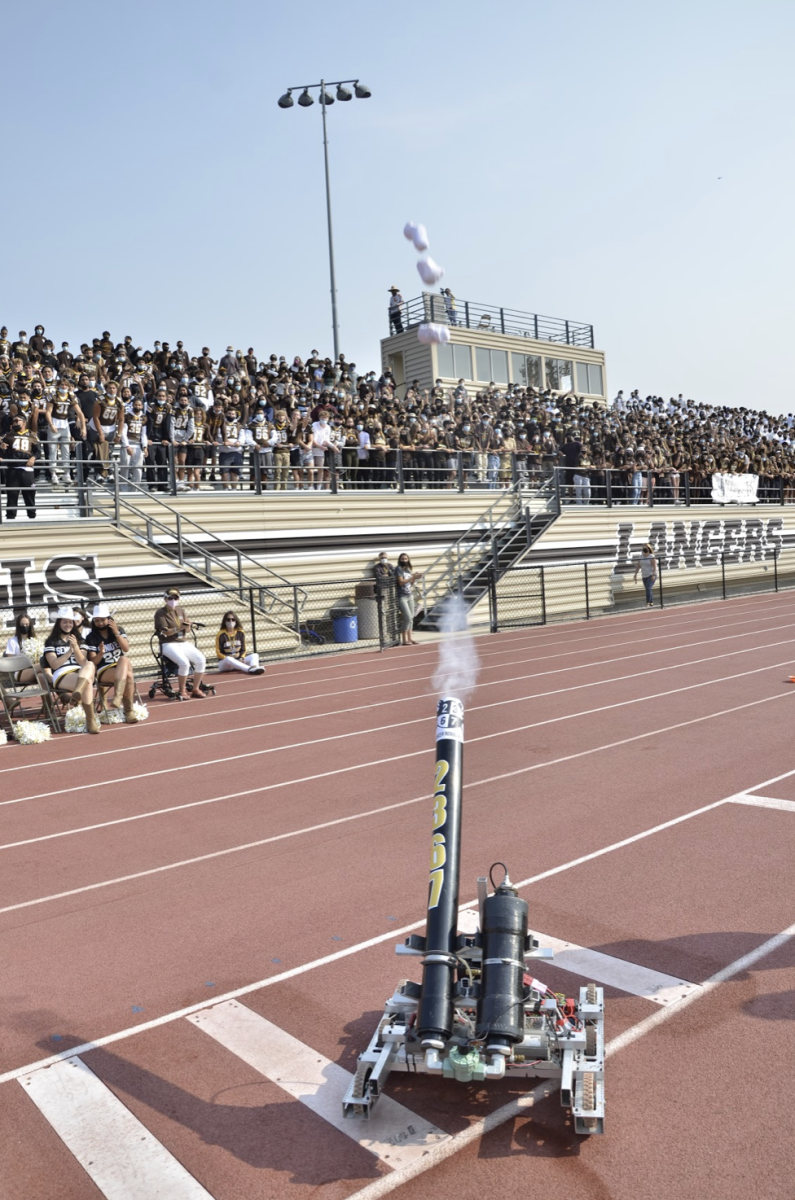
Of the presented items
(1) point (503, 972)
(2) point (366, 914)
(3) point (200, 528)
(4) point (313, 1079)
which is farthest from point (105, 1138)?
(3) point (200, 528)

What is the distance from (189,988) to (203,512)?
15.7 metres

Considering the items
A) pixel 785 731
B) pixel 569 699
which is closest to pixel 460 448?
pixel 569 699

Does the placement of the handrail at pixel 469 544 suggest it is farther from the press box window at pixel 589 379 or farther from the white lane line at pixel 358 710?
the press box window at pixel 589 379

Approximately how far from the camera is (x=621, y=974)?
180 inches

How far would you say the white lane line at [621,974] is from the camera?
14.4ft

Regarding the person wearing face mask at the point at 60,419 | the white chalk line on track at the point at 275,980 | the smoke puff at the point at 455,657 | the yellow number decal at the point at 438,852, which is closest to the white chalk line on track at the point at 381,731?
the smoke puff at the point at 455,657

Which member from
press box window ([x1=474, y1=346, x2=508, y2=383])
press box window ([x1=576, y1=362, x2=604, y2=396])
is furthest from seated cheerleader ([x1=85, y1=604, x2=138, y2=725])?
press box window ([x1=576, y1=362, x2=604, y2=396])

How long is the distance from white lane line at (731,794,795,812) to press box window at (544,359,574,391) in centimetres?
3458

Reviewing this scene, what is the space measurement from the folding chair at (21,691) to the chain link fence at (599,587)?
39.8ft

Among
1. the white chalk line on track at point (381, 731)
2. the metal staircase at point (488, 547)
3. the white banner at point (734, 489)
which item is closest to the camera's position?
the white chalk line on track at point (381, 731)

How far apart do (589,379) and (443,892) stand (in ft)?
135

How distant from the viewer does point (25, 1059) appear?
411 centimetres

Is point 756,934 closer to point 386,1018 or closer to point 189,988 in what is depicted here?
point 386,1018

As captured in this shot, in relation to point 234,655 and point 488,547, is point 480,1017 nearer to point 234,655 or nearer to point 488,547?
point 234,655
